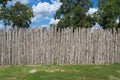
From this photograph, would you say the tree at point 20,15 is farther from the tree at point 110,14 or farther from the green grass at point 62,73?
the green grass at point 62,73

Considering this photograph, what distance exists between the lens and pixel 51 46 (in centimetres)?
1436

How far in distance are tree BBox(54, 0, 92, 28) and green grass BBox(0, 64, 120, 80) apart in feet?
67.8

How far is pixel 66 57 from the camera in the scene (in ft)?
47.9

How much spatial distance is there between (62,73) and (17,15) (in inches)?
983

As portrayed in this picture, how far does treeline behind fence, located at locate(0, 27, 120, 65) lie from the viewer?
1423cm

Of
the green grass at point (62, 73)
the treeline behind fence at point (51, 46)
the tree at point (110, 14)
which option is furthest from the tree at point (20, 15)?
A: the green grass at point (62, 73)

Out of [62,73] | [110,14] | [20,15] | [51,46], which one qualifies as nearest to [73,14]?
[20,15]

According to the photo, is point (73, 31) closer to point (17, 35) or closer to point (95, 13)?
point (17, 35)

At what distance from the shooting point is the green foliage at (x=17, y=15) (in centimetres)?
3522

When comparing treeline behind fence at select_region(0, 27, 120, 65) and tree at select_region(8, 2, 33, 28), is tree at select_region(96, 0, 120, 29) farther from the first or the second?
treeline behind fence at select_region(0, 27, 120, 65)

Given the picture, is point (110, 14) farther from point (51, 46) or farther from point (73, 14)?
point (51, 46)

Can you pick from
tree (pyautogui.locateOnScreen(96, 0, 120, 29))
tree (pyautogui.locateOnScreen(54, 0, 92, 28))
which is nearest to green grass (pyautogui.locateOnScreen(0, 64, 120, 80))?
tree (pyautogui.locateOnScreen(96, 0, 120, 29))

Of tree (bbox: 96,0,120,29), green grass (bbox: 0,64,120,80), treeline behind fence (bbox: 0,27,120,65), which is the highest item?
tree (bbox: 96,0,120,29)

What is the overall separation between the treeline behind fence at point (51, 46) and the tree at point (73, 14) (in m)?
18.4
